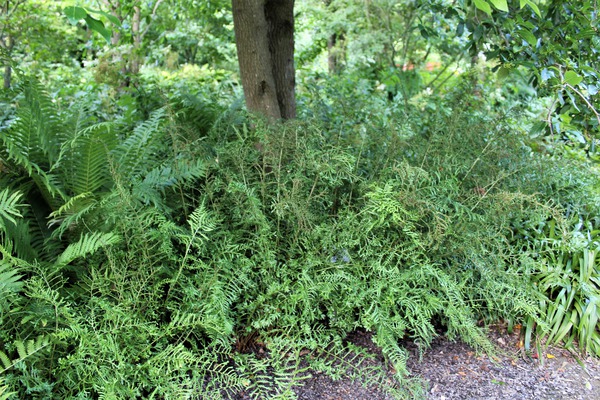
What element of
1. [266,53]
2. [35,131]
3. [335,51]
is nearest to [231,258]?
[35,131]

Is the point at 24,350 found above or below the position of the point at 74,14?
below

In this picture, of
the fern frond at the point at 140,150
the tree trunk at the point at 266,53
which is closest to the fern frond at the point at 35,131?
the fern frond at the point at 140,150

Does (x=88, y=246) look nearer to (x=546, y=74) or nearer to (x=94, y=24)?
(x=94, y=24)

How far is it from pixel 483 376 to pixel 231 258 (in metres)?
1.47

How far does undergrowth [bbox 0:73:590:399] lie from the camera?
2059mm

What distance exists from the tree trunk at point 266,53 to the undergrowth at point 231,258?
0.69 meters

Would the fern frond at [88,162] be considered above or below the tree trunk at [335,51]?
below

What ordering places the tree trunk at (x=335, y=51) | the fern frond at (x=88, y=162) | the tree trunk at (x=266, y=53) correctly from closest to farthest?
1. the fern frond at (x=88, y=162)
2. the tree trunk at (x=266, y=53)
3. the tree trunk at (x=335, y=51)

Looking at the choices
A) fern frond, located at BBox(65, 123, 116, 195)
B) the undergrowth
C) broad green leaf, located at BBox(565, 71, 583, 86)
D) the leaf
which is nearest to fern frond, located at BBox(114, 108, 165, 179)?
the undergrowth

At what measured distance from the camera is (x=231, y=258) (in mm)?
2354

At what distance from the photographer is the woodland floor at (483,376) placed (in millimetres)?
2418

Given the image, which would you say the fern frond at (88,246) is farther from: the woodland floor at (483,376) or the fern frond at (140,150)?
the woodland floor at (483,376)

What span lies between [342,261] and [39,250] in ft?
5.06

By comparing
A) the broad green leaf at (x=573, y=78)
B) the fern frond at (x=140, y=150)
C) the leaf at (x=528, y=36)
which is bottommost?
the fern frond at (x=140, y=150)
